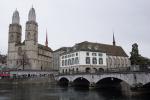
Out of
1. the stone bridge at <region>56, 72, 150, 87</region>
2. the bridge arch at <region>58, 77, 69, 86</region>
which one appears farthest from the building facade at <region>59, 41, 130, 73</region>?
the stone bridge at <region>56, 72, 150, 87</region>

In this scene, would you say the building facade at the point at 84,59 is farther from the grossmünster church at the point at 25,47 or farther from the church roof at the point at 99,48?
the grossmünster church at the point at 25,47

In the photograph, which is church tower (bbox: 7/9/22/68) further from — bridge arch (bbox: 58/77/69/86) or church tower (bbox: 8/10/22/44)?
bridge arch (bbox: 58/77/69/86)

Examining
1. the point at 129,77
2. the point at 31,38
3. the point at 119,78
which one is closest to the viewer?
the point at 129,77

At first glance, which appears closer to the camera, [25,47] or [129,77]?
[129,77]

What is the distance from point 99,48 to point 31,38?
36686 mm

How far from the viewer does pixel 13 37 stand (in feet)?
386

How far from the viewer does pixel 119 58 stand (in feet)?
350

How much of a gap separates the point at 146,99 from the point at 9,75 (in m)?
71.4

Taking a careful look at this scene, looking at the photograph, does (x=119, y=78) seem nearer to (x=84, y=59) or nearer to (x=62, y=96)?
(x=62, y=96)

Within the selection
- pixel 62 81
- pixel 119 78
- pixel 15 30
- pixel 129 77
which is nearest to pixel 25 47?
pixel 15 30

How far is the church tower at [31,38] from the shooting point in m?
111

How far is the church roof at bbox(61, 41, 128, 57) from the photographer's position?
85975 millimetres

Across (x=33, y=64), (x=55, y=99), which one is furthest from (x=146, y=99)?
(x=33, y=64)

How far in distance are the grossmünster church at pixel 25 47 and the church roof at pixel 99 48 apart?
2779 centimetres
